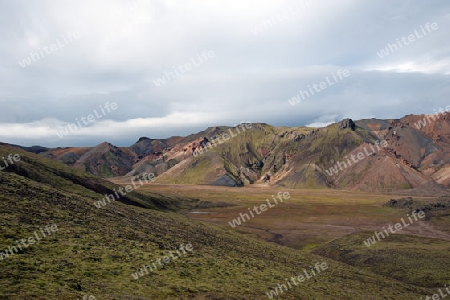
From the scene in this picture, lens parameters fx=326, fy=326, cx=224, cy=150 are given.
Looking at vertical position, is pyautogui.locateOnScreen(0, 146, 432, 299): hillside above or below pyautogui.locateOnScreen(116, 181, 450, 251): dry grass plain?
above

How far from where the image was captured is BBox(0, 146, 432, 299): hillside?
82.3ft

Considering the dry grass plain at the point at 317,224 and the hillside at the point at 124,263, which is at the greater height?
the hillside at the point at 124,263

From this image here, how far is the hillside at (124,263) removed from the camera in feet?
82.3

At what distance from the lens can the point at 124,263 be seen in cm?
3247

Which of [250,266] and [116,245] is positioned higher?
[116,245]

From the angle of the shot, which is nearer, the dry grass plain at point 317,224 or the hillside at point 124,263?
the hillside at point 124,263

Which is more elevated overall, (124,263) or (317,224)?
(124,263)

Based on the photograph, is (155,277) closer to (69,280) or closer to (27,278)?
(69,280)

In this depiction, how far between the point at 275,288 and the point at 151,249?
1557cm

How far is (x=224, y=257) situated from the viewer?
148ft

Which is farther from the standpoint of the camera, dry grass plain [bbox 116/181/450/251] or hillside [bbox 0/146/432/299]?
dry grass plain [bbox 116/181/450/251]

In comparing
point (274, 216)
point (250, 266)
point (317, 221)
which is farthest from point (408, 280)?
point (274, 216)

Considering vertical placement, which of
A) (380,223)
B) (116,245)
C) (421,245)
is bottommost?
(380,223)

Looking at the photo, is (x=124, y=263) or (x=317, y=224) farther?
(x=317, y=224)
